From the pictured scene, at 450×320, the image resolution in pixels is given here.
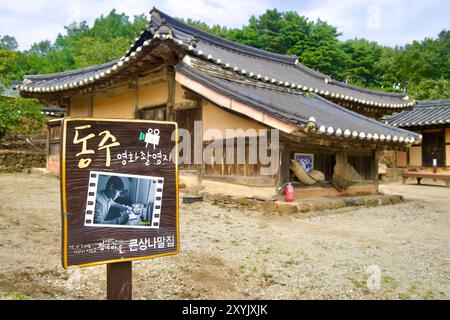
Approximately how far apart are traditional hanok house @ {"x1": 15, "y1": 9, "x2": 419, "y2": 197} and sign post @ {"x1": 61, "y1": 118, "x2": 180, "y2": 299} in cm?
391

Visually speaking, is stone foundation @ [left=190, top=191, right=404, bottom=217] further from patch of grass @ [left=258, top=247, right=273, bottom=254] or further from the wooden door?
the wooden door

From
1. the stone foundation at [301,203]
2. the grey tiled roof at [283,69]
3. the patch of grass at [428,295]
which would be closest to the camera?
the patch of grass at [428,295]

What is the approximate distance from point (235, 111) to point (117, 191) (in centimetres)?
501

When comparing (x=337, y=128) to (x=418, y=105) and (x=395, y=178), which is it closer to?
(x=395, y=178)

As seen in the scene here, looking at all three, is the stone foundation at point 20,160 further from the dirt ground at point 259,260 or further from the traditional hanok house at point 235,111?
Answer: the dirt ground at point 259,260

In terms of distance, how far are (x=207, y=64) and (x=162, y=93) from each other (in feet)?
5.27

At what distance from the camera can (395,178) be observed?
1723cm

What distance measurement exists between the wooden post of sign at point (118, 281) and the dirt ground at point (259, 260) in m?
0.65

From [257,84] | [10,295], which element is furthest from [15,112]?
[10,295]

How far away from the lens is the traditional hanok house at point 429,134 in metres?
16.5

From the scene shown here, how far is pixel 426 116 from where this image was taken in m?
17.2

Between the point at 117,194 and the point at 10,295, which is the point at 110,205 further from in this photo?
the point at 10,295

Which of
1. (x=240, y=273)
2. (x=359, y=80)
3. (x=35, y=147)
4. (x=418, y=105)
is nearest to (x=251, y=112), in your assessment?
(x=240, y=273)

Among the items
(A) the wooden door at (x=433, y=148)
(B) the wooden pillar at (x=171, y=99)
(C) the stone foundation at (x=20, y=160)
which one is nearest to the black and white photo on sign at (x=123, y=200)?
(B) the wooden pillar at (x=171, y=99)
